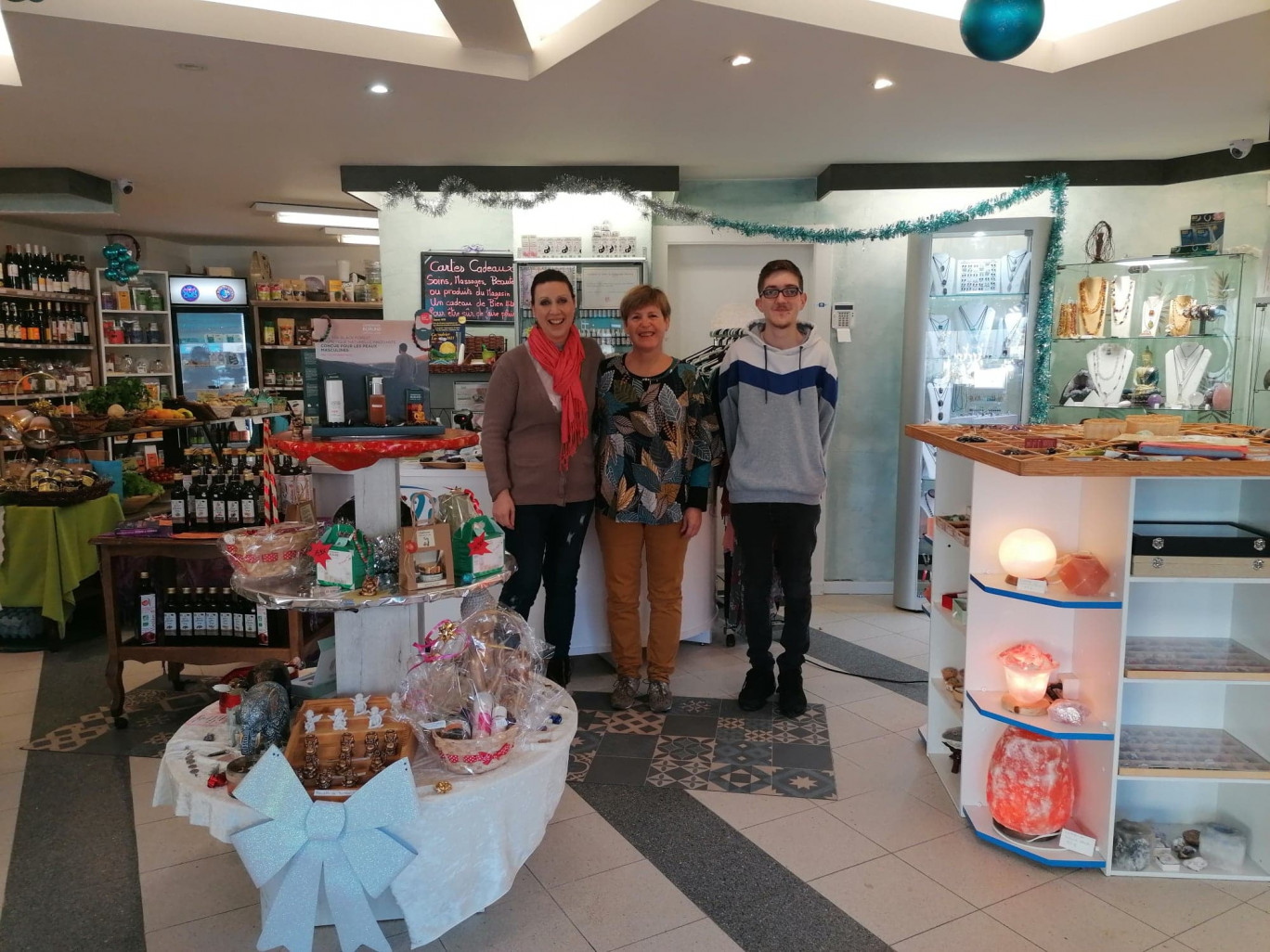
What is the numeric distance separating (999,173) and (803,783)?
3.83 metres

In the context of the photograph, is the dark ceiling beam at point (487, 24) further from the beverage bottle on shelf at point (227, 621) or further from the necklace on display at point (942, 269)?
the necklace on display at point (942, 269)

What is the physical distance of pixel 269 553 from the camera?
83.3 inches

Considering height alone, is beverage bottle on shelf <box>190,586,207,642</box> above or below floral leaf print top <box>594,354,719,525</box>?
below

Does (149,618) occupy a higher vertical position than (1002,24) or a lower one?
lower

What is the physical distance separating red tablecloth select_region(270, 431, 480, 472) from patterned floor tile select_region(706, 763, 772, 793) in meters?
1.54

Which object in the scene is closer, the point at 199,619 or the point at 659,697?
the point at 199,619

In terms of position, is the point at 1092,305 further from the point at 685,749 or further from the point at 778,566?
the point at 685,749

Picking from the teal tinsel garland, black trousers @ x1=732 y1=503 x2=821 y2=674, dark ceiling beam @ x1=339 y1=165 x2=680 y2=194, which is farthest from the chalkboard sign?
black trousers @ x1=732 y1=503 x2=821 y2=674

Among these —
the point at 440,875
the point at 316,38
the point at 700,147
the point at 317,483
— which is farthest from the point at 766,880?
the point at 700,147

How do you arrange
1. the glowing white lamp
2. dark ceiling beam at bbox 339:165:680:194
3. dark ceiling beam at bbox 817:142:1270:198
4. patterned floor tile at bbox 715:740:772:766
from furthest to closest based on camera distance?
dark ceiling beam at bbox 339:165:680:194, dark ceiling beam at bbox 817:142:1270:198, patterned floor tile at bbox 715:740:772:766, the glowing white lamp

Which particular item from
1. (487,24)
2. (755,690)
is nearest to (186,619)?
(755,690)

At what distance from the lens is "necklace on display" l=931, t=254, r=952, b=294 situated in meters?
4.95

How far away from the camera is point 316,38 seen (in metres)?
3.36

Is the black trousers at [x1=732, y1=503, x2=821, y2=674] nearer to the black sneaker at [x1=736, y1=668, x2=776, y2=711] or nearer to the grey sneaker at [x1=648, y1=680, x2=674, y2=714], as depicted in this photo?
the black sneaker at [x1=736, y1=668, x2=776, y2=711]
